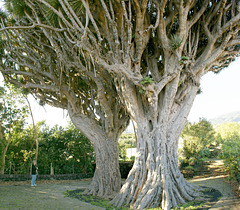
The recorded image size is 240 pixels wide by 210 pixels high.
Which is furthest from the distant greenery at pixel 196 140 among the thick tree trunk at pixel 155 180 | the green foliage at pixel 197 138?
the thick tree trunk at pixel 155 180

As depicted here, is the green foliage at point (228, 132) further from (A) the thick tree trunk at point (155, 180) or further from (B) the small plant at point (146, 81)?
(B) the small plant at point (146, 81)

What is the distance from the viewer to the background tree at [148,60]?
6.73m

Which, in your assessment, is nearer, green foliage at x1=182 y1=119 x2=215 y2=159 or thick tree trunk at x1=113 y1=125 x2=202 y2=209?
thick tree trunk at x1=113 y1=125 x2=202 y2=209

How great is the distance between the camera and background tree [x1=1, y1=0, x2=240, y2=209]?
673cm

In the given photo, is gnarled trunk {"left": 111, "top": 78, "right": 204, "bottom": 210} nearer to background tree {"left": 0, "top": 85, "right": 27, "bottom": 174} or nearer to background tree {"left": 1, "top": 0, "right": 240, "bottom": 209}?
background tree {"left": 1, "top": 0, "right": 240, "bottom": 209}

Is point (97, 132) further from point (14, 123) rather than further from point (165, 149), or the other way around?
point (14, 123)

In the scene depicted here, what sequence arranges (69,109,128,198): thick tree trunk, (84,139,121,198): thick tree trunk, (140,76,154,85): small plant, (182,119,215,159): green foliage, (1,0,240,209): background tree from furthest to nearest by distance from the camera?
(182,119,215,159): green foliage, (69,109,128,198): thick tree trunk, (84,139,121,198): thick tree trunk, (140,76,154,85): small plant, (1,0,240,209): background tree

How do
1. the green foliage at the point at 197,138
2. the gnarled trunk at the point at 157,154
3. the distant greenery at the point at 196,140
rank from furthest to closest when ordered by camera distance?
the green foliage at the point at 197,138 < the distant greenery at the point at 196,140 < the gnarled trunk at the point at 157,154

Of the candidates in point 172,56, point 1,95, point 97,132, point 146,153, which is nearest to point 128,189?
point 146,153

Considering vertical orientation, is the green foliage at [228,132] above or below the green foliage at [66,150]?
above

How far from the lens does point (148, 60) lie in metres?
9.27

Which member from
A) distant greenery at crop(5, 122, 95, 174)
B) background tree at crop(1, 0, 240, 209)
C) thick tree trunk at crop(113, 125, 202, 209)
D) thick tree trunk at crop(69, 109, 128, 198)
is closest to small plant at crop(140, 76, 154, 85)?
background tree at crop(1, 0, 240, 209)

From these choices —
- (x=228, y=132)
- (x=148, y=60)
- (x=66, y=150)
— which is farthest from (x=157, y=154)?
(x=228, y=132)

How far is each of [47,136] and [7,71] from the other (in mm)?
5609
